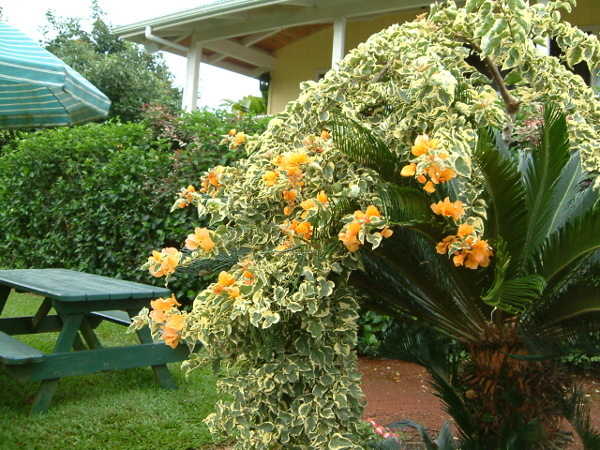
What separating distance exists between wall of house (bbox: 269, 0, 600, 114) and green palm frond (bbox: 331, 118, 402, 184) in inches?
329

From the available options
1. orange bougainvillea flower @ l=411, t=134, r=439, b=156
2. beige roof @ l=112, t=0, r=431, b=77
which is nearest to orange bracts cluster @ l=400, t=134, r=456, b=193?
orange bougainvillea flower @ l=411, t=134, r=439, b=156

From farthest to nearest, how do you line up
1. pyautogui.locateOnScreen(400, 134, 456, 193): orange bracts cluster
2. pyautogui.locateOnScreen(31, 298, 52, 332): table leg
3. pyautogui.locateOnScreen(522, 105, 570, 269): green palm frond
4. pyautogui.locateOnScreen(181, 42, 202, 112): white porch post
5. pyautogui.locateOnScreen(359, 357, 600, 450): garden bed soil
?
pyautogui.locateOnScreen(181, 42, 202, 112): white porch post
pyautogui.locateOnScreen(31, 298, 52, 332): table leg
pyautogui.locateOnScreen(359, 357, 600, 450): garden bed soil
pyautogui.locateOnScreen(522, 105, 570, 269): green palm frond
pyautogui.locateOnScreen(400, 134, 456, 193): orange bracts cluster

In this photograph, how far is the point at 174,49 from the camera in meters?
12.1

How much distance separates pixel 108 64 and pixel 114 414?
16681mm

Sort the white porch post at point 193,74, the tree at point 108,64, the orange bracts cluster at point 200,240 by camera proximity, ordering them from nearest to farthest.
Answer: the orange bracts cluster at point 200,240
the white porch post at point 193,74
the tree at point 108,64

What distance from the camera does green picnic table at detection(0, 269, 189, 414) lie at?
392 cm

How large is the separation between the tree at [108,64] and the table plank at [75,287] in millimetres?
11191

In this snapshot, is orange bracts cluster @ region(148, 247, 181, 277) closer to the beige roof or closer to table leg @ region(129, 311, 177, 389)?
table leg @ region(129, 311, 177, 389)

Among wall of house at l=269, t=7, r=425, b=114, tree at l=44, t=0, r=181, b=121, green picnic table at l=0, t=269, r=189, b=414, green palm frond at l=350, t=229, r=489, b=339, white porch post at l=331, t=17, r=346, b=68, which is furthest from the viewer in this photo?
tree at l=44, t=0, r=181, b=121

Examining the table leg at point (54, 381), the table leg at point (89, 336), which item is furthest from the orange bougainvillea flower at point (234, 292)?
the table leg at point (89, 336)

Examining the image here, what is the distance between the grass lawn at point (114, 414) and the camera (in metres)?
3.64

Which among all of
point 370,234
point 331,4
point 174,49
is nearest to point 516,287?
point 370,234

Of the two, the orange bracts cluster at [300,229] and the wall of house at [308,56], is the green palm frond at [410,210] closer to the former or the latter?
the orange bracts cluster at [300,229]

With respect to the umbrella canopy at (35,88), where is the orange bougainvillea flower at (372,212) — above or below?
below
